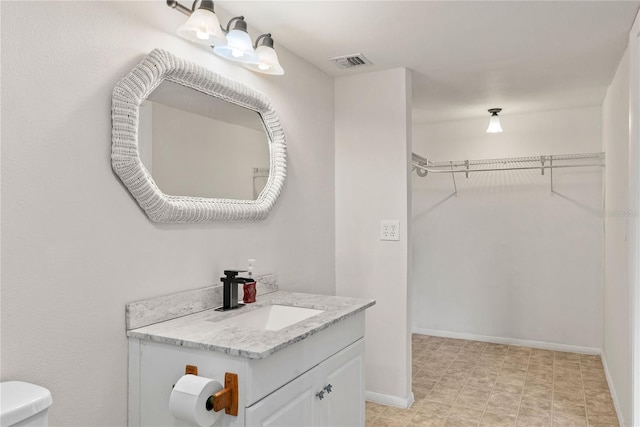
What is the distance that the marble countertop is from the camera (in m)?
1.39

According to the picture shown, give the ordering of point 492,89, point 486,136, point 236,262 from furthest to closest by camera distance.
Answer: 1. point 486,136
2. point 492,89
3. point 236,262

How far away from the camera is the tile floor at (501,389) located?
273cm

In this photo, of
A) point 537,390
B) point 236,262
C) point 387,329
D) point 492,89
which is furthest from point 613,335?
point 236,262

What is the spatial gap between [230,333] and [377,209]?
Answer: 1.65 meters

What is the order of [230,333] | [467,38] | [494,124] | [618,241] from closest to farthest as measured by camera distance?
[230,333] → [467,38] → [618,241] → [494,124]

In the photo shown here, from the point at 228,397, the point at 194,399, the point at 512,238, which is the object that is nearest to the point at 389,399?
the point at 228,397

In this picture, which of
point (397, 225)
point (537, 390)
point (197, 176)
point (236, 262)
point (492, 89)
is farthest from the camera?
point (492, 89)

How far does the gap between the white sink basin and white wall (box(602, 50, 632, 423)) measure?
1.59 meters

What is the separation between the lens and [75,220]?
143 centimetres

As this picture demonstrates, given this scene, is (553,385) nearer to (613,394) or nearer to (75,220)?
(613,394)

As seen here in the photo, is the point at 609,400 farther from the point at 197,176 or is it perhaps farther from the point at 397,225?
the point at 197,176

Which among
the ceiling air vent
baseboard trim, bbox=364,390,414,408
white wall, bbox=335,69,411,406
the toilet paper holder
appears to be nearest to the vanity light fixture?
the ceiling air vent

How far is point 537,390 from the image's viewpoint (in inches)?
124

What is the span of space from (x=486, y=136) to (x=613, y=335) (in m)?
2.07
